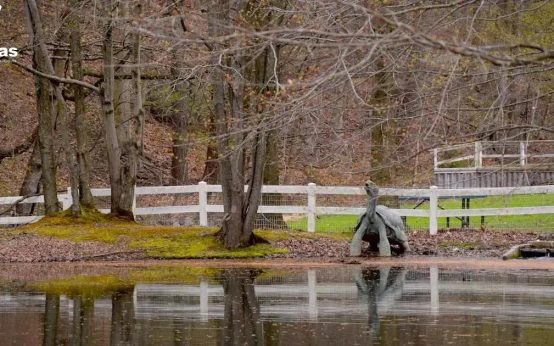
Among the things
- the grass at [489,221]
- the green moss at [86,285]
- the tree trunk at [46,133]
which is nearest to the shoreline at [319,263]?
the green moss at [86,285]

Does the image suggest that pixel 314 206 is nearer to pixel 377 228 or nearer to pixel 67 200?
pixel 377 228

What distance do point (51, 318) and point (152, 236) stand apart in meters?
11.0

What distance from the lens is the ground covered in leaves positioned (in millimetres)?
25922

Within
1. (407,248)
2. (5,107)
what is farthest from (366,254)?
(5,107)

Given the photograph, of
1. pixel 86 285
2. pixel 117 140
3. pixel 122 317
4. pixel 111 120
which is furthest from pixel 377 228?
pixel 122 317

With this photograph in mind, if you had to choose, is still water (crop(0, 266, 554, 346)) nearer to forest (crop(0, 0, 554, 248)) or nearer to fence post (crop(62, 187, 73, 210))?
forest (crop(0, 0, 554, 248))

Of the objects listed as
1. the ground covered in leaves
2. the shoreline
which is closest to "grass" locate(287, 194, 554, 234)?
the ground covered in leaves

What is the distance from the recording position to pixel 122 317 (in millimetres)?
16078

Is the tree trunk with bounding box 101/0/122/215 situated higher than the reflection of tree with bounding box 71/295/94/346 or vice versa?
the tree trunk with bounding box 101/0/122/215

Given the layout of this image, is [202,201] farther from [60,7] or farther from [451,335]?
[451,335]

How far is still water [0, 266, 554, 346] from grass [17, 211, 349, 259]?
2.57m

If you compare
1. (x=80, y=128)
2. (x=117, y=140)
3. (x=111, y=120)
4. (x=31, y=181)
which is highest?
(x=111, y=120)

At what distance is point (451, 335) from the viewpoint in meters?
14.1

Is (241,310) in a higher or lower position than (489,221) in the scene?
lower
